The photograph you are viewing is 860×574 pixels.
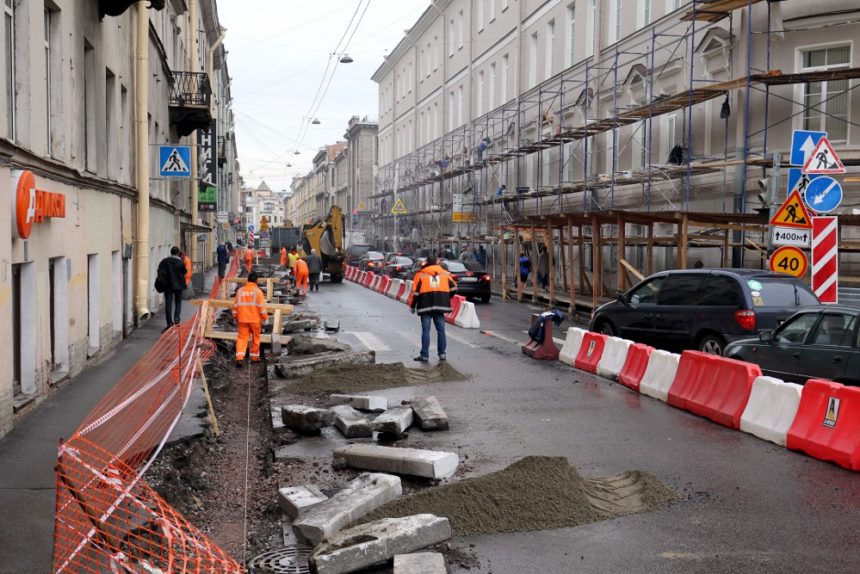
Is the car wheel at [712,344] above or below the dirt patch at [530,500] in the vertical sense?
above

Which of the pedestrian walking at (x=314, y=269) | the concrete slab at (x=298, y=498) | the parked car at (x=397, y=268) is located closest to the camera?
the concrete slab at (x=298, y=498)

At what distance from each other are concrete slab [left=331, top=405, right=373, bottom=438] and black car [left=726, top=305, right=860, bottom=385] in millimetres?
5030

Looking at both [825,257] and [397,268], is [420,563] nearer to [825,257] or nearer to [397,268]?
[825,257]

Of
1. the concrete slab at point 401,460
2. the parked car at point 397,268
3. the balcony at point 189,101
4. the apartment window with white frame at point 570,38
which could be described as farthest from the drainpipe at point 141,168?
the apartment window with white frame at point 570,38

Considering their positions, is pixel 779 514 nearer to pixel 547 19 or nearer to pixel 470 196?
pixel 547 19

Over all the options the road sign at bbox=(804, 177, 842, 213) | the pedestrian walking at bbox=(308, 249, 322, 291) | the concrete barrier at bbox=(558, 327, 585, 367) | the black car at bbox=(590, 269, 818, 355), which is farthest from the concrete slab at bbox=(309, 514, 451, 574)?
the pedestrian walking at bbox=(308, 249, 322, 291)

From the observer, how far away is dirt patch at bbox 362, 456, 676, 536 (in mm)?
6203

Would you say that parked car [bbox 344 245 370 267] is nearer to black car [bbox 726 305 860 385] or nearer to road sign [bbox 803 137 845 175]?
road sign [bbox 803 137 845 175]

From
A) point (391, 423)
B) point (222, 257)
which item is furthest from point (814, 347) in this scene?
point (222, 257)

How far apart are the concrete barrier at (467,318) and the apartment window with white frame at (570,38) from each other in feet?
50.3

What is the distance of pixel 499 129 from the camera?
137 feet

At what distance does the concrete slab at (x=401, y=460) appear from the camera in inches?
289

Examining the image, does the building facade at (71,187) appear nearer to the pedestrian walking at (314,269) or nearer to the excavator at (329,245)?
the pedestrian walking at (314,269)

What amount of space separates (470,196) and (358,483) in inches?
1487
